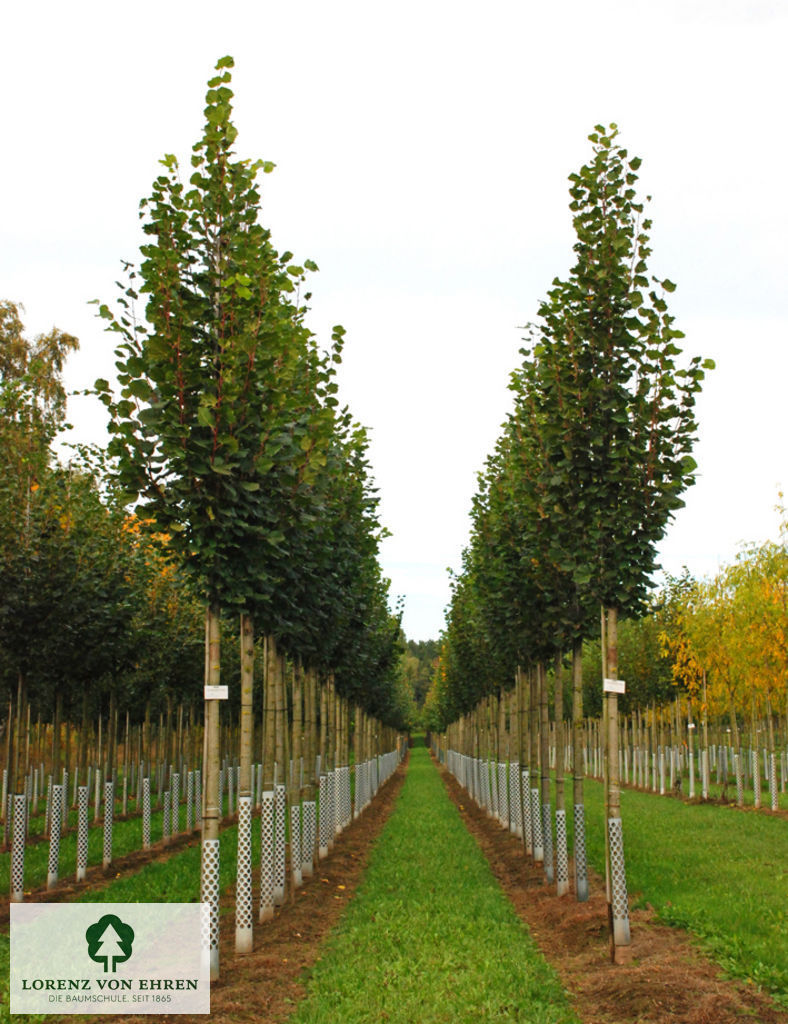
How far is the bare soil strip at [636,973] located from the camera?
6.54 meters

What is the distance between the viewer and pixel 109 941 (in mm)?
7973

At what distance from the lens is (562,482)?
376 inches

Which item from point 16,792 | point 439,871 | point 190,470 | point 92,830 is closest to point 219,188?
point 190,470

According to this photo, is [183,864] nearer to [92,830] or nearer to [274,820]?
[274,820]

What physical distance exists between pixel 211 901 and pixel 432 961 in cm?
196

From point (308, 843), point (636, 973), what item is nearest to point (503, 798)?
point (308, 843)

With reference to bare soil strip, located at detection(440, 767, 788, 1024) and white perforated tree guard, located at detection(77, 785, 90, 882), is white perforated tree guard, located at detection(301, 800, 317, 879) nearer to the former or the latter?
white perforated tree guard, located at detection(77, 785, 90, 882)

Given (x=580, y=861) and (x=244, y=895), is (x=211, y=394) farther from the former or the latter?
(x=580, y=861)

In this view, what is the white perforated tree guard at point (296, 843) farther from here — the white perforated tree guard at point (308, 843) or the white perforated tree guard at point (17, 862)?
the white perforated tree guard at point (17, 862)

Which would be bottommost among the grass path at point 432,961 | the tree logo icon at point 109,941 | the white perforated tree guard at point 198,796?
the white perforated tree guard at point 198,796

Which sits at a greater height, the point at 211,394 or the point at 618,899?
the point at 211,394

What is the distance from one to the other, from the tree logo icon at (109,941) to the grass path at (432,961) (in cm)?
155

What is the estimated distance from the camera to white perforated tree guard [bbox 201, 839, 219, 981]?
759cm

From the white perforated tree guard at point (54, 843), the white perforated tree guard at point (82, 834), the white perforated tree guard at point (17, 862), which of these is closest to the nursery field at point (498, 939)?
the white perforated tree guard at point (82, 834)
